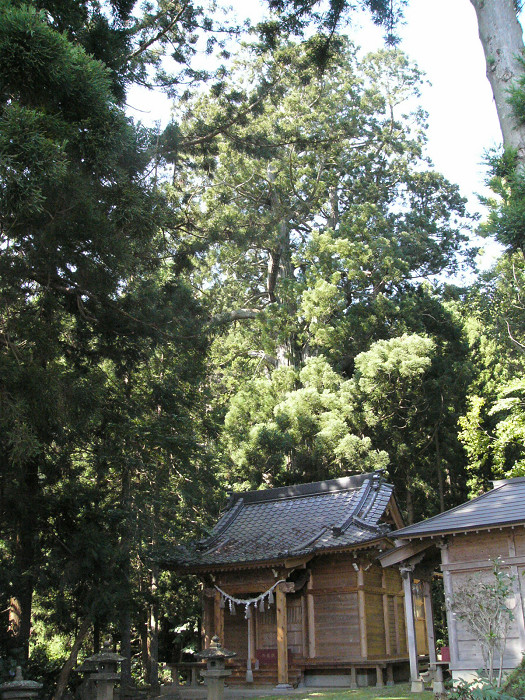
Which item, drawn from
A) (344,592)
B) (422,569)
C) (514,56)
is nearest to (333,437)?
(344,592)

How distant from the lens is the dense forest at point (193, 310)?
26.3 ft

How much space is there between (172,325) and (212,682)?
6452mm

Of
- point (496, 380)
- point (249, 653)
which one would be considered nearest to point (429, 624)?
point (249, 653)

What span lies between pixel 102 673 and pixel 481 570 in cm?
683

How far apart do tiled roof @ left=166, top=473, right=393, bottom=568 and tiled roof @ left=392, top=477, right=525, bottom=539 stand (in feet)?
6.94

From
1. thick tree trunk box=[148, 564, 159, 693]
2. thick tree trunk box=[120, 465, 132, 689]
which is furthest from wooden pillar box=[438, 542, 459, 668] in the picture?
thick tree trunk box=[148, 564, 159, 693]

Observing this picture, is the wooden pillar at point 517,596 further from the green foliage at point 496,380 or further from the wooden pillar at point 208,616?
the wooden pillar at point 208,616

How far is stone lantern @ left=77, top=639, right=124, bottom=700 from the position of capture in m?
11.4

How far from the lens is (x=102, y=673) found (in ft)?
37.5

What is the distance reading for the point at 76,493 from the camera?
1156cm

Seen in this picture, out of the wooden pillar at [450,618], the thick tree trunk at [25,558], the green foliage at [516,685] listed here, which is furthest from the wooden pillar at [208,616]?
the green foliage at [516,685]

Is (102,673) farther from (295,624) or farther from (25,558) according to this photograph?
(295,624)

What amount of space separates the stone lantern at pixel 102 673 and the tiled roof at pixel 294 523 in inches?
128

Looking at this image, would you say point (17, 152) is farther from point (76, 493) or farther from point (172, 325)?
point (76, 493)
